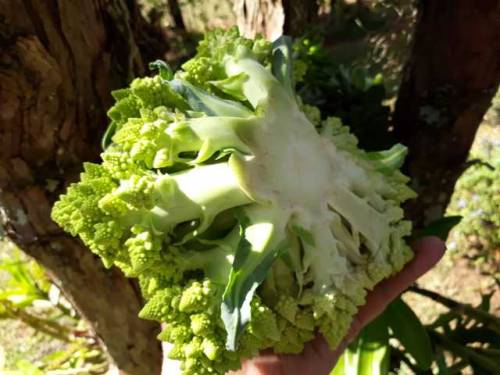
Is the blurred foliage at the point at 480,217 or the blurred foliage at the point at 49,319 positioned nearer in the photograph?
the blurred foliage at the point at 49,319

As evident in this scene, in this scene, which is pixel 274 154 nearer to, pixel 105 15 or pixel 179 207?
pixel 179 207

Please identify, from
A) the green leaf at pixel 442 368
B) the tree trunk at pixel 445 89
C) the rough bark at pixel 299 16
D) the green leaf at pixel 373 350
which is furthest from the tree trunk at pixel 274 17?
the green leaf at pixel 442 368

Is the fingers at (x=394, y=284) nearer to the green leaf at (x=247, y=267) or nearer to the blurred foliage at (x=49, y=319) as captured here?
the green leaf at (x=247, y=267)

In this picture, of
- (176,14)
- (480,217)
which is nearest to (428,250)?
(480,217)

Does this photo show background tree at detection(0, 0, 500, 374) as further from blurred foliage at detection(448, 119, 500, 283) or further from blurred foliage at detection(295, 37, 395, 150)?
blurred foliage at detection(448, 119, 500, 283)

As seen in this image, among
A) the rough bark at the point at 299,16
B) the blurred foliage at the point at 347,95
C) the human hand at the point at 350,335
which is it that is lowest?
the human hand at the point at 350,335

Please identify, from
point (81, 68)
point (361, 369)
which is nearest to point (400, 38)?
point (361, 369)
